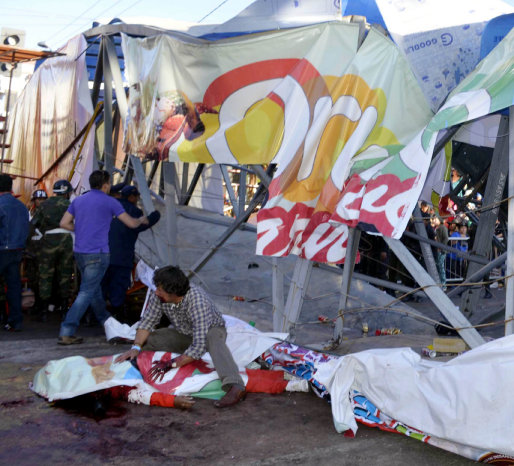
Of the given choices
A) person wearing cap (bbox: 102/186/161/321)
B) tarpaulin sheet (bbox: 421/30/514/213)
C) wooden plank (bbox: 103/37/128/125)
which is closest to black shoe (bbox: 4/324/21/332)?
person wearing cap (bbox: 102/186/161/321)

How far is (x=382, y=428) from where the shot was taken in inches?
181

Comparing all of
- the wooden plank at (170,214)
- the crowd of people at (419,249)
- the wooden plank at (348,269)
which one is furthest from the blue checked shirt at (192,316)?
the crowd of people at (419,249)

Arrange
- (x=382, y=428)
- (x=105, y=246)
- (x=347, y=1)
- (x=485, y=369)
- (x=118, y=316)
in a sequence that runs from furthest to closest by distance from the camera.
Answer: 1. (x=118, y=316)
2. (x=105, y=246)
3. (x=347, y=1)
4. (x=382, y=428)
5. (x=485, y=369)

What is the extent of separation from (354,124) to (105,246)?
3.11 metres

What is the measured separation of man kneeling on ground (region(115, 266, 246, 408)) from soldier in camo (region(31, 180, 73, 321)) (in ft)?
9.82

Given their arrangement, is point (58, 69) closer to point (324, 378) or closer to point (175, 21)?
point (175, 21)

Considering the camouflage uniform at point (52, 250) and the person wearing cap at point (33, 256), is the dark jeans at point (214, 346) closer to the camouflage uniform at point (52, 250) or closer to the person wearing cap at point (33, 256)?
the camouflage uniform at point (52, 250)

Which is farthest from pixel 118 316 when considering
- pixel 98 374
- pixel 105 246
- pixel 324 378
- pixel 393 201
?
pixel 393 201

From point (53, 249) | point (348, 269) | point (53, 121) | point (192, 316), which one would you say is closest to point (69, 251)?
point (53, 249)

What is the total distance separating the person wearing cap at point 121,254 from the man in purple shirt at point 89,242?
1.79 ft

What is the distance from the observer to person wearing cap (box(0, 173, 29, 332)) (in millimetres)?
7633

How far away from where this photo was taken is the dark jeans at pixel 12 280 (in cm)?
765

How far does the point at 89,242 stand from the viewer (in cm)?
709

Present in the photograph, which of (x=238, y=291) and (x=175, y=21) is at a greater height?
(x=175, y=21)
